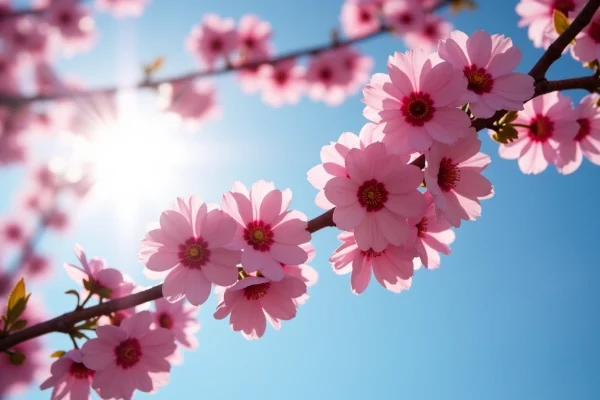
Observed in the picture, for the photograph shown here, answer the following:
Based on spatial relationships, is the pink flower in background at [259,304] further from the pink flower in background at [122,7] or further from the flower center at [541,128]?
the pink flower in background at [122,7]

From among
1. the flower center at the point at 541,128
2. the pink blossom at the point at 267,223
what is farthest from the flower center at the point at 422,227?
the flower center at the point at 541,128

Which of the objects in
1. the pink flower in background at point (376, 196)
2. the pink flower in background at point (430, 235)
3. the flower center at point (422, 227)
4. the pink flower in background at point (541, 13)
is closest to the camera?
the pink flower in background at point (376, 196)

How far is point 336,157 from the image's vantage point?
1.54 metres

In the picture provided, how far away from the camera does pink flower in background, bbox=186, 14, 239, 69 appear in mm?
6355

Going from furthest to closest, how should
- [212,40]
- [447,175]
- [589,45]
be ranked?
1. [212,40]
2. [589,45]
3. [447,175]

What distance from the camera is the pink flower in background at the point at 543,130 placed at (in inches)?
82.2

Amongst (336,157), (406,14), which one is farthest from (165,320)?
(406,14)

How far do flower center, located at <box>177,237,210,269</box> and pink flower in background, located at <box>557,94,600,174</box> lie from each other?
186cm

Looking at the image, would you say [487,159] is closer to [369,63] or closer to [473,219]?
[473,219]

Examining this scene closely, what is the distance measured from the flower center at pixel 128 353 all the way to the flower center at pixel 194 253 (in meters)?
0.54

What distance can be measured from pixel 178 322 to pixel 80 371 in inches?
19.5

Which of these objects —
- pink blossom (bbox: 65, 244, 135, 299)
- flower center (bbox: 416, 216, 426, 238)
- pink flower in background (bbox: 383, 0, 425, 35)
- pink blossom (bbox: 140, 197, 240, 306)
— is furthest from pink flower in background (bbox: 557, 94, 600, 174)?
pink flower in background (bbox: 383, 0, 425, 35)

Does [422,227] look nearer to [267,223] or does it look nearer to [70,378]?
[267,223]

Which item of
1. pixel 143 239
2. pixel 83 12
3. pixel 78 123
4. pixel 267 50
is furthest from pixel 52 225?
pixel 143 239
